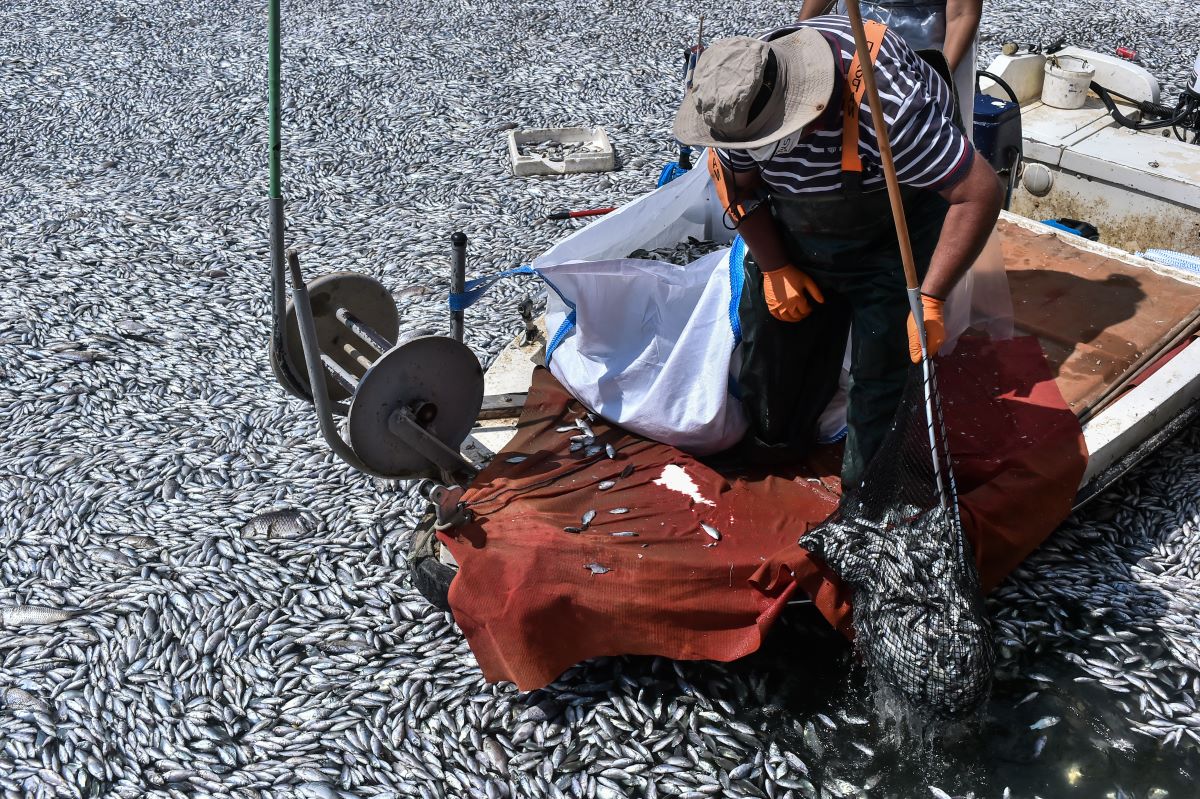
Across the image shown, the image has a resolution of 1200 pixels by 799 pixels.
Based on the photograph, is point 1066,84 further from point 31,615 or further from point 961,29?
point 31,615

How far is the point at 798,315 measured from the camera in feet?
12.2

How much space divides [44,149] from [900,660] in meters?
7.45

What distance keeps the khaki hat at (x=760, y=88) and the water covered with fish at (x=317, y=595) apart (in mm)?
1800

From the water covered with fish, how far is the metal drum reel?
54 centimetres

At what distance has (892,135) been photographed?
10.2 ft

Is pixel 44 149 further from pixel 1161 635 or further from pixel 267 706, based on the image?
pixel 1161 635

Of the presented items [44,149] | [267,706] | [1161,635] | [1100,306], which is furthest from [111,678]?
[44,149]

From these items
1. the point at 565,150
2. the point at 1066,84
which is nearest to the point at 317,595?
the point at 565,150

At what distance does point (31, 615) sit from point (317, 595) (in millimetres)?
1035

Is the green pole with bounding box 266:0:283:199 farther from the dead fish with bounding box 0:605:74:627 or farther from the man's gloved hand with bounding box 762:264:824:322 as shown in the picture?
the dead fish with bounding box 0:605:74:627

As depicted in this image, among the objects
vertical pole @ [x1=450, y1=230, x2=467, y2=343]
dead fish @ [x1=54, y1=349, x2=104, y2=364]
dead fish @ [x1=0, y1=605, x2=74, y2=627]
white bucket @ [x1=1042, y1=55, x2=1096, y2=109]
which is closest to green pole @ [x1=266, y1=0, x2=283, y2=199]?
vertical pole @ [x1=450, y1=230, x2=467, y2=343]

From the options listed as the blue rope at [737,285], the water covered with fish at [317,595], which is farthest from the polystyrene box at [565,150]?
the blue rope at [737,285]

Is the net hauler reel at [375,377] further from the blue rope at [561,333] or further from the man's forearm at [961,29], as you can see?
the man's forearm at [961,29]

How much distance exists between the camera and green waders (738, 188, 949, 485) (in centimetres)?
348
